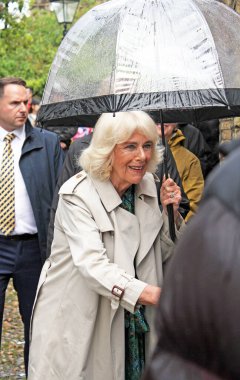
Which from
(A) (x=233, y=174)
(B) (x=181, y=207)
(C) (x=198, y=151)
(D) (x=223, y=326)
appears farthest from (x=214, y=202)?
(C) (x=198, y=151)

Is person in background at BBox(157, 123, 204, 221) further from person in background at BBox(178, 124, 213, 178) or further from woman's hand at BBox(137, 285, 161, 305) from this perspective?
woman's hand at BBox(137, 285, 161, 305)

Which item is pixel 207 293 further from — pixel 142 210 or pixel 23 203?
pixel 23 203

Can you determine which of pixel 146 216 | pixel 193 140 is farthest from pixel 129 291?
pixel 193 140

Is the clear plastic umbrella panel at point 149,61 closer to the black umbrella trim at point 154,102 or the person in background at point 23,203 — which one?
the black umbrella trim at point 154,102

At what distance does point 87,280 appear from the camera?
13.4 ft

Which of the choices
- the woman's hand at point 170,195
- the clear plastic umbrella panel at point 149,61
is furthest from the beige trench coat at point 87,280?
the clear plastic umbrella panel at point 149,61

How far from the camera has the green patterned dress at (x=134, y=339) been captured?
430 centimetres

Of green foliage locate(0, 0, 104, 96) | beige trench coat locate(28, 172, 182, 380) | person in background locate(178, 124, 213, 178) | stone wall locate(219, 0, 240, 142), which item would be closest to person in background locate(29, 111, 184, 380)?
beige trench coat locate(28, 172, 182, 380)

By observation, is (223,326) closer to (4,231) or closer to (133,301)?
(133,301)

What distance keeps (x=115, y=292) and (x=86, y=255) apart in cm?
22

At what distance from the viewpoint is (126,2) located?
4.43 m

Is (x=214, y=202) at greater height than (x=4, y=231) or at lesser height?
greater

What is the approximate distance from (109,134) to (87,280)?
0.70 meters

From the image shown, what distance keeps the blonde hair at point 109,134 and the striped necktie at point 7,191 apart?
64.1 inches
